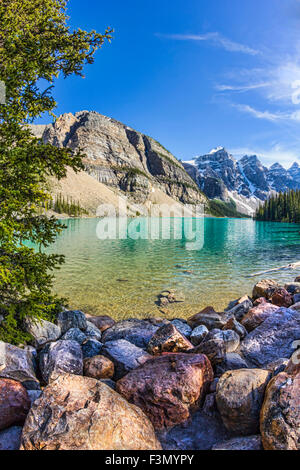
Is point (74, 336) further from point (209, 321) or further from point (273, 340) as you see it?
point (273, 340)

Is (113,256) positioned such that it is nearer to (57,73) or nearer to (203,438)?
(57,73)

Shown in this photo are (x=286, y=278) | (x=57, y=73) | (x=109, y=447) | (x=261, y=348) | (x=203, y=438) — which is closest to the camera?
(x=109, y=447)

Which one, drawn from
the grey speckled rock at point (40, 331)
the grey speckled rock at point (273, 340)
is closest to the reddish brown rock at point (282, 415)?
the grey speckled rock at point (273, 340)

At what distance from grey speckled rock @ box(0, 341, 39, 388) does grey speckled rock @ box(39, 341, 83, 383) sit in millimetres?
291

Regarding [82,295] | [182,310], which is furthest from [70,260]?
[182,310]

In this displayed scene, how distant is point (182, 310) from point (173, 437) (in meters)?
10.3

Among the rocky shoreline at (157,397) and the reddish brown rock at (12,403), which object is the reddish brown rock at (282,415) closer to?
the rocky shoreline at (157,397)

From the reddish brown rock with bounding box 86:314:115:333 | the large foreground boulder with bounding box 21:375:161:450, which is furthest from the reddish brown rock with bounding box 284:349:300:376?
the reddish brown rock with bounding box 86:314:115:333

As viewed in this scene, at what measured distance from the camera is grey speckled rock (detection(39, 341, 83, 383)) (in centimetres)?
608

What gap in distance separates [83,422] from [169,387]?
5.96ft

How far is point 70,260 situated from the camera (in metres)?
29.4

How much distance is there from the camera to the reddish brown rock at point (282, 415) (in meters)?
3.33

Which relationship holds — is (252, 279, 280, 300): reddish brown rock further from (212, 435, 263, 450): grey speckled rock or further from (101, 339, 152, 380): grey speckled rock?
(212, 435, 263, 450): grey speckled rock

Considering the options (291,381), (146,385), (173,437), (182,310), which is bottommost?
(182,310)
